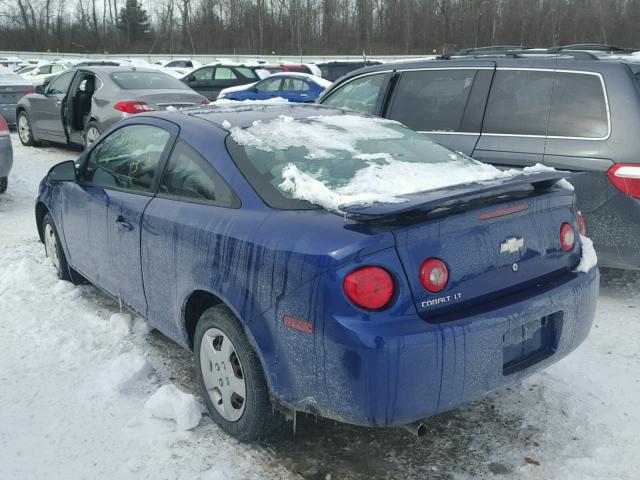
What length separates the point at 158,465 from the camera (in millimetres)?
2904

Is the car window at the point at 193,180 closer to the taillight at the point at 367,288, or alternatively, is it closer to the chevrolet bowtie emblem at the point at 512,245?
the taillight at the point at 367,288

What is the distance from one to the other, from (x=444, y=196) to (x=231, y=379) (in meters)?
1.32

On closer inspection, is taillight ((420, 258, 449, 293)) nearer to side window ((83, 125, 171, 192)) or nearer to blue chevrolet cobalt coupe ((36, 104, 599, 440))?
blue chevrolet cobalt coupe ((36, 104, 599, 440))

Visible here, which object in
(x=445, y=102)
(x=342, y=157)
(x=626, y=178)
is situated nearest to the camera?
(x=342, y=157)

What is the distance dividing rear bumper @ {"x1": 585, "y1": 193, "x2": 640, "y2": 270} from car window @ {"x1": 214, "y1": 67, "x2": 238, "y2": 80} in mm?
16458

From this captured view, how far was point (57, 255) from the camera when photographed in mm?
5109

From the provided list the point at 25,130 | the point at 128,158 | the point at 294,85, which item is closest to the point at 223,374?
the point at 128,158

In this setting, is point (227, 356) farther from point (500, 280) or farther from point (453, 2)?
point (453, 2)

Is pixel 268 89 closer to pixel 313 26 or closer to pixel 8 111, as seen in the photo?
pixel 8 111

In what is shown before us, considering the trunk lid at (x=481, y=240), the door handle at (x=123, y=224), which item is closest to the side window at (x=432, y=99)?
the trunk lid at (x=481, y=240)

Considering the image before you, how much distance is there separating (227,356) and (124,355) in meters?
1.02

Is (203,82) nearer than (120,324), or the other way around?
(120,324)

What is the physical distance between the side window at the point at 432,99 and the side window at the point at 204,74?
1456cm

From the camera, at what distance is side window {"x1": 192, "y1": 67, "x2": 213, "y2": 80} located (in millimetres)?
19711
